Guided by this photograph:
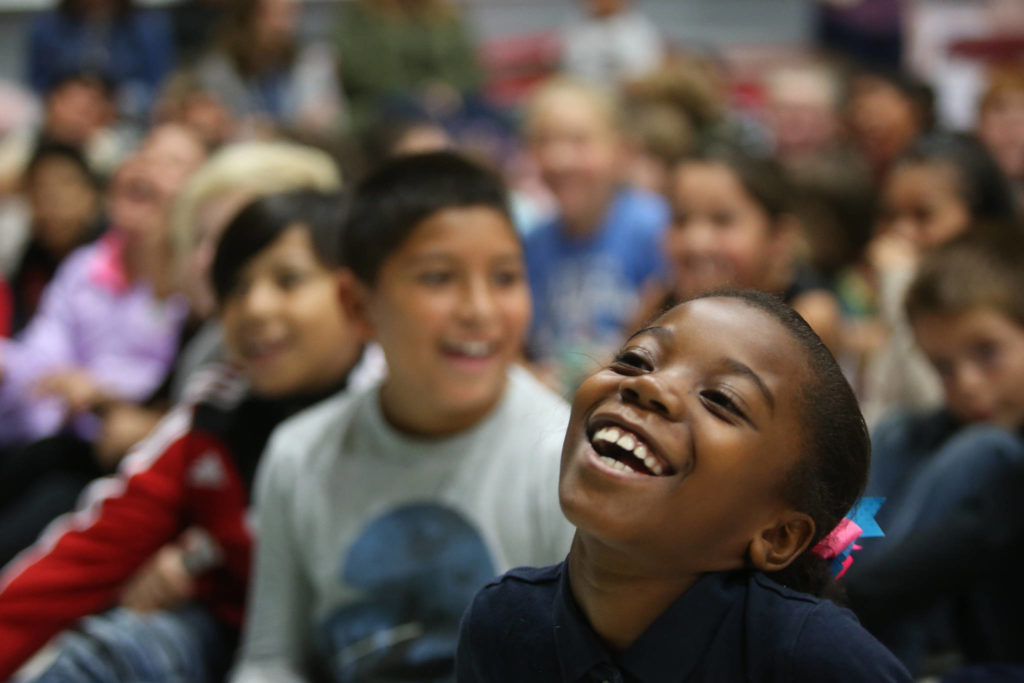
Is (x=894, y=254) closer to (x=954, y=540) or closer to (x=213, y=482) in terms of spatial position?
(x=954, y=540)

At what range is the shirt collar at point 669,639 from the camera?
76 centimetres

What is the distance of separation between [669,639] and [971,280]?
3.20 ft

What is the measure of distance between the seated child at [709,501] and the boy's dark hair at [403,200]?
55 centimetres

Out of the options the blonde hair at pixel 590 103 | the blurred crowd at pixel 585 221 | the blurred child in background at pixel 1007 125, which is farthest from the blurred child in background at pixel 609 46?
the blurred child in background at pixel 1007 125

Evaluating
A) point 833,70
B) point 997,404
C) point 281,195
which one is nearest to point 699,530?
point 997,404

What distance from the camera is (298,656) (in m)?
1.33

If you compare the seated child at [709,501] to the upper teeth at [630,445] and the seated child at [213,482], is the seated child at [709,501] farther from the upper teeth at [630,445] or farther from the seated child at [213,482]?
the seated child at [213,482]

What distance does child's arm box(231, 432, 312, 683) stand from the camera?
132 cm

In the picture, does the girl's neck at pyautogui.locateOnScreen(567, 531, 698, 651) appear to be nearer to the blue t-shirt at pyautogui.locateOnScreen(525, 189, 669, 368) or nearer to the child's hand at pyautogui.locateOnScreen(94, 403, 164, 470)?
the child's hand at pyautogui.locateOnScreen(94, 403, 164, 470)

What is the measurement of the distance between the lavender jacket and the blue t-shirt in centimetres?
83

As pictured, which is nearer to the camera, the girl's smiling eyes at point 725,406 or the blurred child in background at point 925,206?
the girl's smiling eyes at point 725,406

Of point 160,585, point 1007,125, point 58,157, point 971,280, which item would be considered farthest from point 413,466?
point 58,157

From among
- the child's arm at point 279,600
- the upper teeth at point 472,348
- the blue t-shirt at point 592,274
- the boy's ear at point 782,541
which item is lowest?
the blue t-shirt at point 592,274

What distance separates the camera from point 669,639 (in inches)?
29.9
